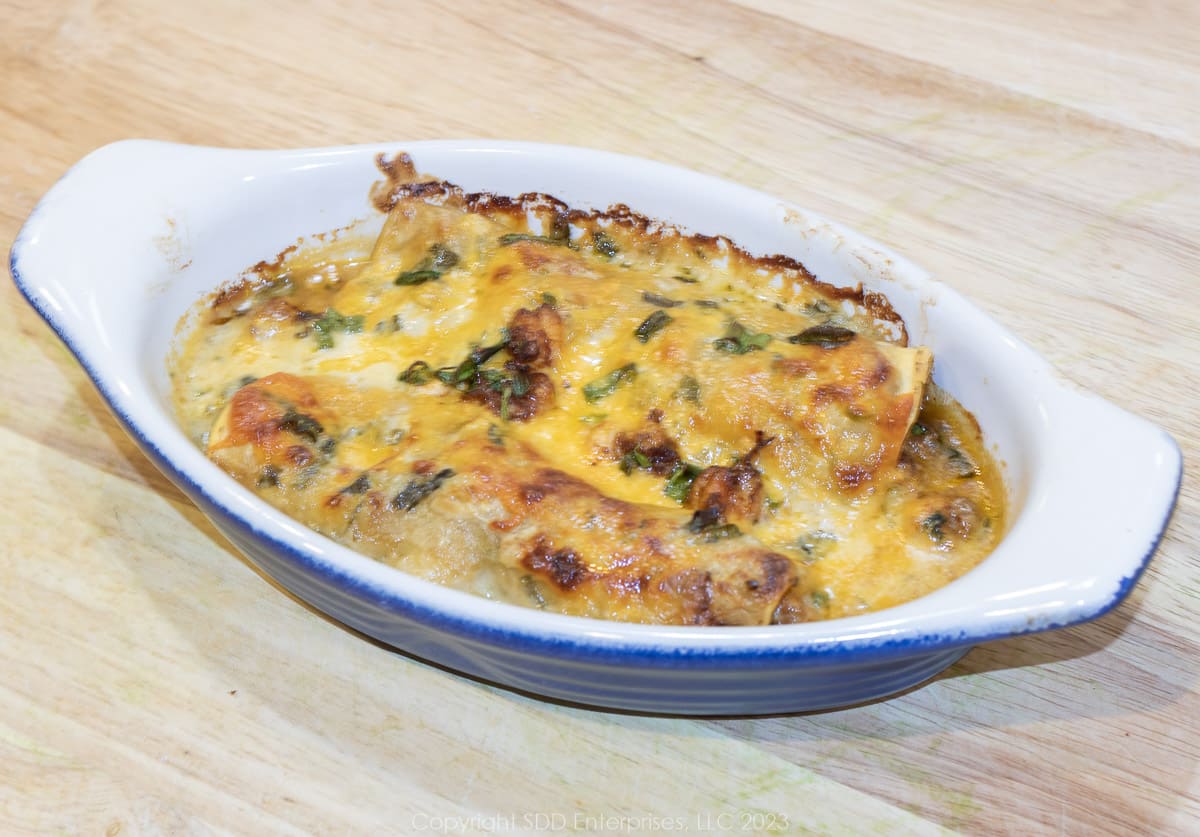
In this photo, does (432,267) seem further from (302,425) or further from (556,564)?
(556,564)

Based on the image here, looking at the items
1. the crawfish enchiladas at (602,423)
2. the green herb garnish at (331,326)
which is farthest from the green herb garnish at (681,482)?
the green herb garnish at (331,326)

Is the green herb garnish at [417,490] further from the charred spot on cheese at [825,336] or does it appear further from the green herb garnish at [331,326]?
the charred spot on cheese at [825,336]

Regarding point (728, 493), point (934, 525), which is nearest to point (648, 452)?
point (728, 493)

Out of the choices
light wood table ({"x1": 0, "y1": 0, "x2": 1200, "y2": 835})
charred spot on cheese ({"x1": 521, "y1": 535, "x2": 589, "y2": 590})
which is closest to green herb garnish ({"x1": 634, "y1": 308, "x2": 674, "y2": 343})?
charred spot on cheese ({"x1": 521, "y1": 535, "x2": 589, "y2": 590})

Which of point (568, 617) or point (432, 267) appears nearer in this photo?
point (568, 617)

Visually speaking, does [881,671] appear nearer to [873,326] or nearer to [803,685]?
[803,685]

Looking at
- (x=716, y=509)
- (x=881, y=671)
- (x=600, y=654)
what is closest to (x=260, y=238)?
(x=716, y=509)

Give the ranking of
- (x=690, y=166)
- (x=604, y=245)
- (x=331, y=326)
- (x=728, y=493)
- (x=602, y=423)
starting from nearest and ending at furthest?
(x=728, y=493)
(x=602, y=423)
(x=331, y=326)
(x=604, y=245)
(x=690, y=166)
